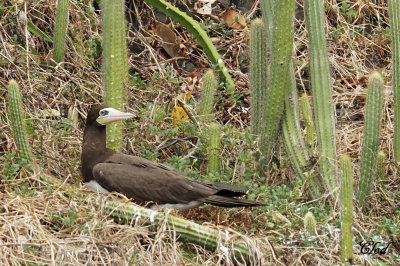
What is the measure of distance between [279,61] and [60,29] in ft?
8.16

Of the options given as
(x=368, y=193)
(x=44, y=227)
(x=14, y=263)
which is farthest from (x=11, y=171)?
(x=368, y=193)

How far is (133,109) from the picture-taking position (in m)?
9.16

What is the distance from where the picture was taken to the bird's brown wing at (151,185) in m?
6.96

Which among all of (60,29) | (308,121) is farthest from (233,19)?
(308,121)

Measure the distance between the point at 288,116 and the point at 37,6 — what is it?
344 cm

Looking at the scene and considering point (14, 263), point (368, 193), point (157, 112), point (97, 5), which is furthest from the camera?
point (97, 5)

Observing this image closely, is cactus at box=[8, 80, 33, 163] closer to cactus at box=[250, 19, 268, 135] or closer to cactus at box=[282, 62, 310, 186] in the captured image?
cactus at box=[250, 19, 268, 135]

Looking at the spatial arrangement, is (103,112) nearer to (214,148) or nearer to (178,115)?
(214,148)

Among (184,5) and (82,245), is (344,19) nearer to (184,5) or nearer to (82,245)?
(184,5)

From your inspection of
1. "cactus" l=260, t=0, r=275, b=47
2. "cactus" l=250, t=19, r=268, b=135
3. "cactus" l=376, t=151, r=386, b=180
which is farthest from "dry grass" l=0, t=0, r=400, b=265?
"cactus" l=260, t=0, r=275, b=47

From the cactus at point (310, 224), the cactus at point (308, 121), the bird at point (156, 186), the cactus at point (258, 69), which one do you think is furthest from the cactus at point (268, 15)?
the cactus at point (310, 224)

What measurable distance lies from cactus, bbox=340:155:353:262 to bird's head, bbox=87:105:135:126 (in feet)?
6.34

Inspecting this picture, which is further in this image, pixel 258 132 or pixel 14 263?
pixel 258 132

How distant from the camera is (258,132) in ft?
26.6
